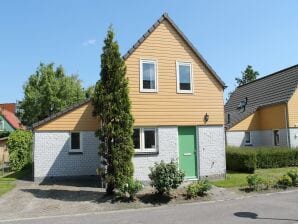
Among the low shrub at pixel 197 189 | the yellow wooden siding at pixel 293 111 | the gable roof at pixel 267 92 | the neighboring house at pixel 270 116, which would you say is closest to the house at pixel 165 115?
the low shrub at pixel 197 189

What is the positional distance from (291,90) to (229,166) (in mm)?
10459

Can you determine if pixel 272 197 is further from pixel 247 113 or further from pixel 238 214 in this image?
pixel 247 113

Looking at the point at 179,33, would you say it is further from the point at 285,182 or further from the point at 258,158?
the point at 258,158

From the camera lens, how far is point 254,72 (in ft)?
239

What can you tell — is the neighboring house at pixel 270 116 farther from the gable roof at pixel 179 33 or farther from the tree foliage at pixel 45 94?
the tree foliage at pixel 45 94

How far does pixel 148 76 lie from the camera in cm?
1814

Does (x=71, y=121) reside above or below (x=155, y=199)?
above

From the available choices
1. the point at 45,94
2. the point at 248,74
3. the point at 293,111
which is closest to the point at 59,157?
the point at 293,111

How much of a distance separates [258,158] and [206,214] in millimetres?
12867

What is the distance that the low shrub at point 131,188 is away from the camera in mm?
13517

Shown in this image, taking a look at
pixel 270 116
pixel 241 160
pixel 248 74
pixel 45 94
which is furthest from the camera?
pixel 248 74

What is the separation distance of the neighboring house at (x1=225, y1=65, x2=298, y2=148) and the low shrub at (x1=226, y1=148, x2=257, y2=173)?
25.3 ft

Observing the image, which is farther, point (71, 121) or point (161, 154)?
point (71, 121)

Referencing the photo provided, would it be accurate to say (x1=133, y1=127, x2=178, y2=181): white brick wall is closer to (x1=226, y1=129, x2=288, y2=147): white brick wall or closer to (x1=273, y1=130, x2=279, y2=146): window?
(x1=226, y1=129, x2=288, y2=147): white brick wall
